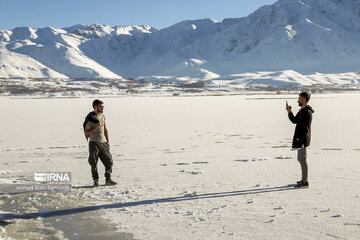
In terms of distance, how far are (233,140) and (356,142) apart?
14.2 feet

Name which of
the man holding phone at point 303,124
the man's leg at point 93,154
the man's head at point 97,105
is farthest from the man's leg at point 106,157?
the man holding phone at point 303,124

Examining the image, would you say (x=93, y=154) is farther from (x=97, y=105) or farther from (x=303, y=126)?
(x=303, y=126)

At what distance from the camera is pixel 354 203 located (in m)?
7.02

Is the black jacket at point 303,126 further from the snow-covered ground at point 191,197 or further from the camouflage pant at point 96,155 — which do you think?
the camouflage pant at point 96,155

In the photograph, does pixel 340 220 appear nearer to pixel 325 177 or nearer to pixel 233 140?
pixel 325 177

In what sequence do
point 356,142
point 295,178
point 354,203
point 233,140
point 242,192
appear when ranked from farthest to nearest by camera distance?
point 233,140 → point 356,142 → point 295,178 → point 242,192 → point 354,203

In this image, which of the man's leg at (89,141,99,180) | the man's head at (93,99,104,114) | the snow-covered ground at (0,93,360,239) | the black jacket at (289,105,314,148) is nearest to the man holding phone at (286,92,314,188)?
the black jacket at (289,105,314,148)

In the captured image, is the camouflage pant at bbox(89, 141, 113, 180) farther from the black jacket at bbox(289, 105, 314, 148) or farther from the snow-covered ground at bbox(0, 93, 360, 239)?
the black jacket at bbox(289, 105, 314, 148)

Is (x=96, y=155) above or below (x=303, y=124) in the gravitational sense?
below

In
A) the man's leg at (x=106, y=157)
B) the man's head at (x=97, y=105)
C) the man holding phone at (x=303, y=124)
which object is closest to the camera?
the man holding phone at (x=303, y=124)

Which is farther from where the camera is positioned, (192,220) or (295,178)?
(295,178)

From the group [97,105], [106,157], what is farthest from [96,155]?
[97,105]

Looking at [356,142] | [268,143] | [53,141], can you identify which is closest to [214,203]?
[268,143]

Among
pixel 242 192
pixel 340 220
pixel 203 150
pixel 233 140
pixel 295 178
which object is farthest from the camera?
pixel 233 140
